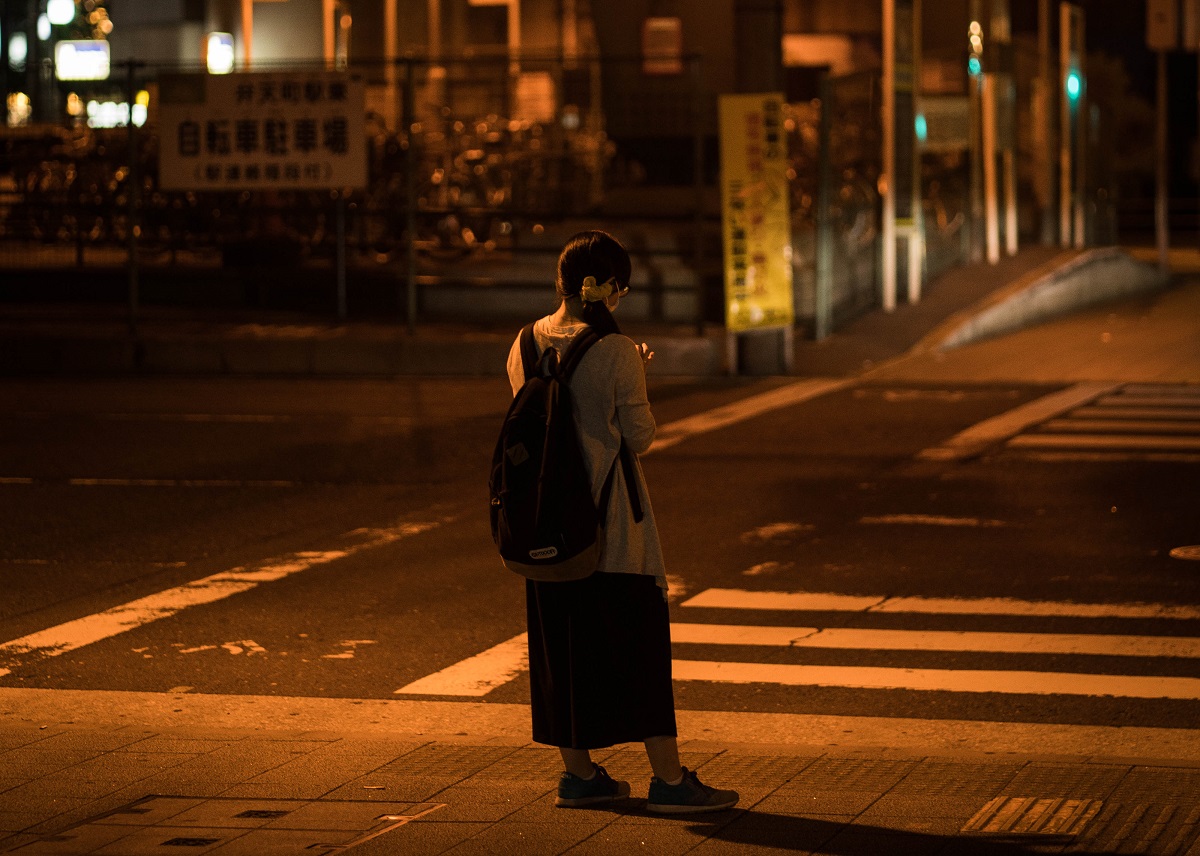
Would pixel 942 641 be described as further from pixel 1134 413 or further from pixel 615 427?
pixel 1134 413

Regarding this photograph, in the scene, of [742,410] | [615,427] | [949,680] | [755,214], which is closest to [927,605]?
[949,680]

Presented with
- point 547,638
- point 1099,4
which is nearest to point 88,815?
point 547,638

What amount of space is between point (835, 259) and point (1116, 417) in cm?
638

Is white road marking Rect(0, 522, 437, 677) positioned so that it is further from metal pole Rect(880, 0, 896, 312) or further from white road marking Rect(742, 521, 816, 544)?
metal pole Rect(880, 0, 896, 312)

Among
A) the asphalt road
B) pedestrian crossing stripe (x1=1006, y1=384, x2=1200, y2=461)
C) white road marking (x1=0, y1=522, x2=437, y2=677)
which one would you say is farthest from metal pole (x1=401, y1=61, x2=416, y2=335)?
white road marking (x1=0, y1=522, x2=437, y2=677)

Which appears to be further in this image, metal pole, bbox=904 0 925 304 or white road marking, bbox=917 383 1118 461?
metal pole, bbox=904 0 925 304

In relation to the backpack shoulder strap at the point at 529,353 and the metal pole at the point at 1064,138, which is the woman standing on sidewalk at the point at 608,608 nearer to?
the backpack shoulder strap at the point at 529,353

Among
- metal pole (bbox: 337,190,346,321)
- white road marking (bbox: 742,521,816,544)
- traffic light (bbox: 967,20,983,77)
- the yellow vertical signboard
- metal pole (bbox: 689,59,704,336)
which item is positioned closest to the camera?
white road marking (bbox: 742,521,816,544)

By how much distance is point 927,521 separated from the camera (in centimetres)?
1049

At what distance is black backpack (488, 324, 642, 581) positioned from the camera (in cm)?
505

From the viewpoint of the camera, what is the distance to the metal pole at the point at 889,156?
20.9 meters

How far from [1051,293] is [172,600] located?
1641cm

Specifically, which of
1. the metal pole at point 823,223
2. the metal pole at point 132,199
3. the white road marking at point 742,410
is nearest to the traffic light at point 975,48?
the metal pole at point 823,223

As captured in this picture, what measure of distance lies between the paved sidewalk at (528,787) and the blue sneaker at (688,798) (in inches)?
1.4
